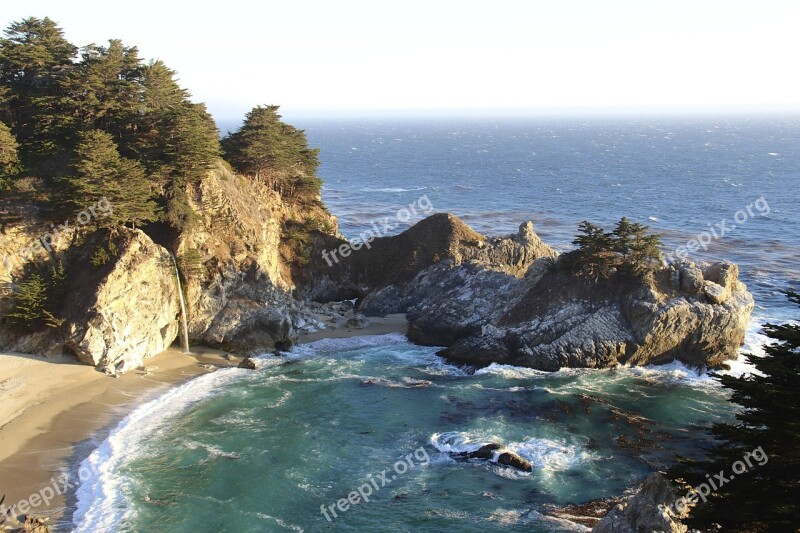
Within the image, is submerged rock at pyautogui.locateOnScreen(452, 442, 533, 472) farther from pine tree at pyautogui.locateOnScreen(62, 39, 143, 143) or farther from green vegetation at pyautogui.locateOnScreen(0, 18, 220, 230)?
pine tree at pyautogui.locateOnScreen(62, 39, 143, 143)

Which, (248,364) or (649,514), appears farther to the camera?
(248,364)

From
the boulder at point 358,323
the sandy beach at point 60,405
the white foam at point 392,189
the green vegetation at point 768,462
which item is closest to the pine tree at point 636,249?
the boulder at point 358,323

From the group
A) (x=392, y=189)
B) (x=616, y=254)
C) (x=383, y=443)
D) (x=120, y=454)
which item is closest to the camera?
(x=120, y=454)

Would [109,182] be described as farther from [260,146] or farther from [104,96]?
[260,146]

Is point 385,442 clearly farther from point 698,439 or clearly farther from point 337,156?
point 337,156

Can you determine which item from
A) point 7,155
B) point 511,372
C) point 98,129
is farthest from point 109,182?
point 511,372

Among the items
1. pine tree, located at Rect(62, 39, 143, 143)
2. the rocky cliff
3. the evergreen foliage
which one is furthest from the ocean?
pine tree, located at Rect(62, 39, 143, 143)
